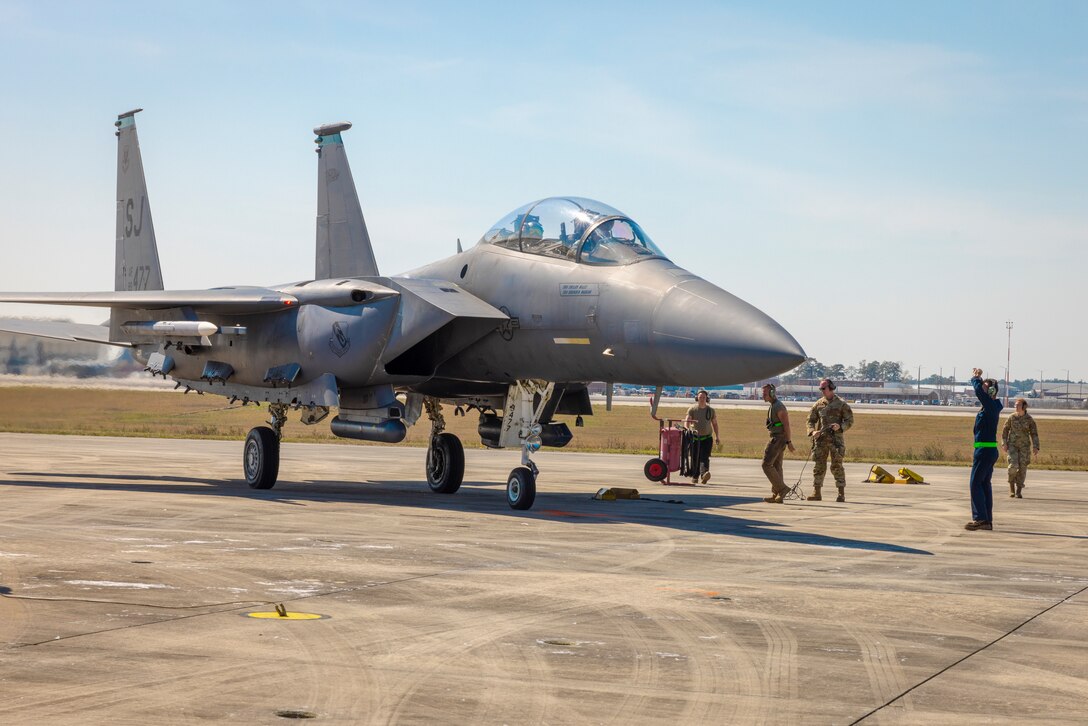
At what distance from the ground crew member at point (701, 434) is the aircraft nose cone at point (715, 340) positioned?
8.06m

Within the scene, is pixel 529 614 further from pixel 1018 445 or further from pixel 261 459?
pixel 1018 445

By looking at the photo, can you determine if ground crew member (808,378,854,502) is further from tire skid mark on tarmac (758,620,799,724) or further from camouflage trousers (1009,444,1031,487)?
tire skid mark on tarmac (758,620,799,724)

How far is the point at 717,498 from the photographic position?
60.2ft

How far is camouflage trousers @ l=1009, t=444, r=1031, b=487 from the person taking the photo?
66.0 ft

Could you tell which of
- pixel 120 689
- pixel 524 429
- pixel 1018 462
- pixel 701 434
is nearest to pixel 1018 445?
pixel 1018 462

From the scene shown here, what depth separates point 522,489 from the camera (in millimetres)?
14930

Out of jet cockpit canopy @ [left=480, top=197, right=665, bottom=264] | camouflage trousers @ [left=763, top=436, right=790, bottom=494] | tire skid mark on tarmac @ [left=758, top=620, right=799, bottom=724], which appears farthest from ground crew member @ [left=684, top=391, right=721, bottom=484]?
tire skid mark on tarmac @ [left=758, top=620, right=799, bottom=724]

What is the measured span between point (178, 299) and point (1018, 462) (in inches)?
556

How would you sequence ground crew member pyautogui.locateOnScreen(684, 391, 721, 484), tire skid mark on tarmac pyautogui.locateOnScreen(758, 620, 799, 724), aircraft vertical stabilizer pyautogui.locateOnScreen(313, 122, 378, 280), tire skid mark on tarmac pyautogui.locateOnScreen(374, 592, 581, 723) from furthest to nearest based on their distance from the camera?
ground crew member pyautogui.locateOnScreen(684, 391, 721, 484)
aircraft vertical stabilizer pyautogui.locateOnScreen(313, 122, 378, 280)
tire skid mark on tarmac pyautogui.locateOnScreen(758, 620, 799, 724)
tire skid mark on tarmac pyautogui.locateOnScreen(374, 592, 581, 723)

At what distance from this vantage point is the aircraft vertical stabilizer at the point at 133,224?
843 inches

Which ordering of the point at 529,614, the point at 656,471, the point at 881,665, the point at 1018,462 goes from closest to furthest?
the point at 881,665 < the point at 529,614 < the point at 1018,462 < the point at 656,471

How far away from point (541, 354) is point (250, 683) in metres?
9.60

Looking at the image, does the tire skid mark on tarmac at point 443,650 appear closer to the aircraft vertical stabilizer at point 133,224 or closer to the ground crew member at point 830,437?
the ground crew member at point 830,437

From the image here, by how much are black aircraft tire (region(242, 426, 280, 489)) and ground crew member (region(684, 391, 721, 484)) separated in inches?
299
